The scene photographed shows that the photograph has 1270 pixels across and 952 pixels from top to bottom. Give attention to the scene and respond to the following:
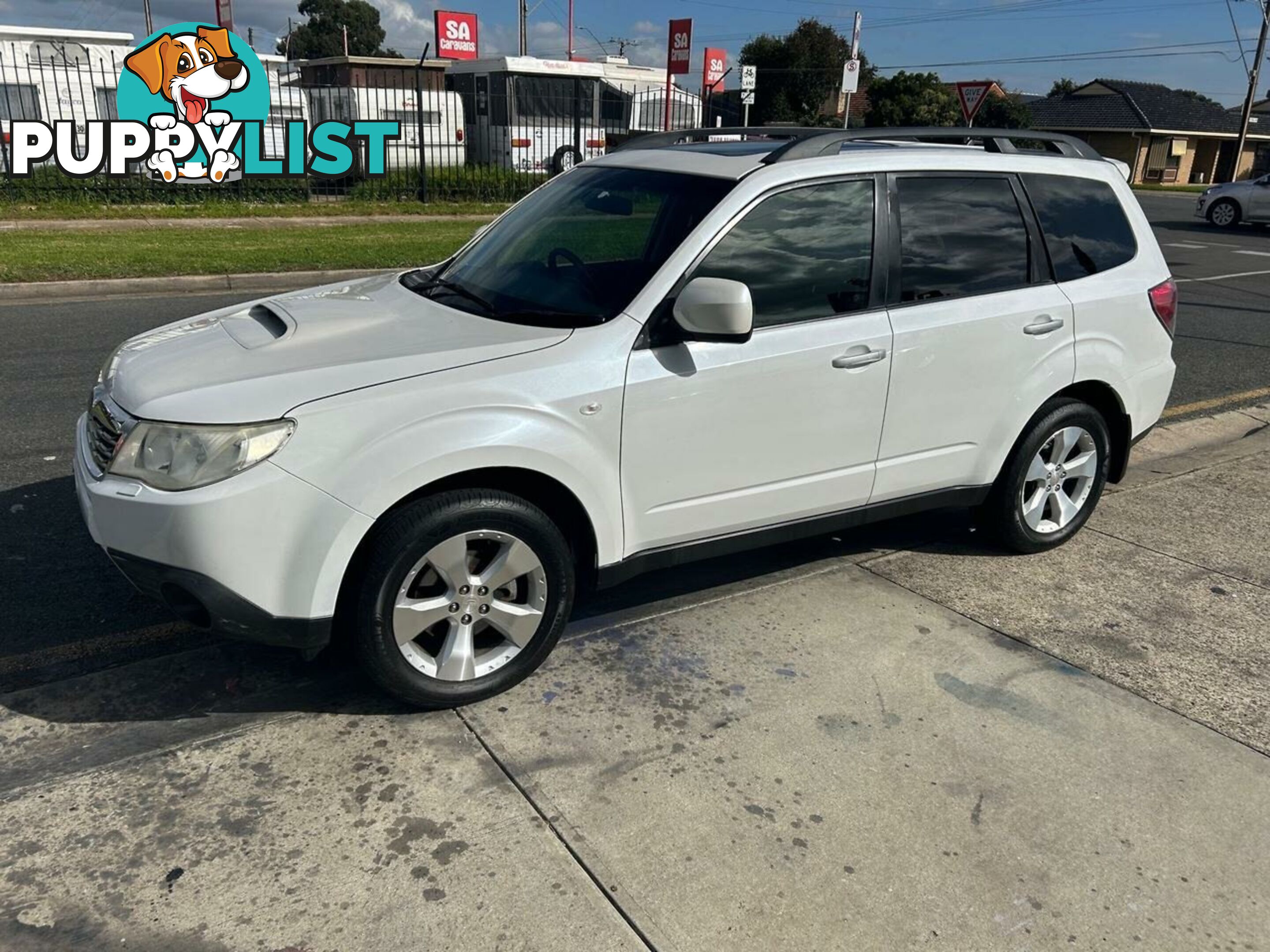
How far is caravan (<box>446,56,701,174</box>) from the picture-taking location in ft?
75.8

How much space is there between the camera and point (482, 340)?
11.0ft

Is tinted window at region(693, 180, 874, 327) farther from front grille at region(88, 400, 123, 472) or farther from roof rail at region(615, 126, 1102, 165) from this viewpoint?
front grille at region(88, 400, 123, 472)

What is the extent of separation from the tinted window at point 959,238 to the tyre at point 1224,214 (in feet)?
77.0

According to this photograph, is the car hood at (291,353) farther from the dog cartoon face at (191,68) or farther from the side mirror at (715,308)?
the dog cartoon face at (191,68)

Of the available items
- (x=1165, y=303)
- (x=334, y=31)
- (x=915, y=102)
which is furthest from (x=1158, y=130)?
(x=334, y=31)

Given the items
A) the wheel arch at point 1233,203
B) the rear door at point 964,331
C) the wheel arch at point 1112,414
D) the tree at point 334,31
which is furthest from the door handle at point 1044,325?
the tree at point 334,31

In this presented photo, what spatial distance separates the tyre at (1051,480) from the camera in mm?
4555

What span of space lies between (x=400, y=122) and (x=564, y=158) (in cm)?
393

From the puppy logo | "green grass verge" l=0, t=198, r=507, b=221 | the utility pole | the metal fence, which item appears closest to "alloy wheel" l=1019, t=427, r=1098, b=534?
the metal fence

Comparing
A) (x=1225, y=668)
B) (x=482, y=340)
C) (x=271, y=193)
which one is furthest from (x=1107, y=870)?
(x=271, y=193)

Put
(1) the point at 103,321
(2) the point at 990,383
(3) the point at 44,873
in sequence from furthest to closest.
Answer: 1. (1) the point at 103,321
2. (2) the point at 990,383
3. (3) the point at 44,873

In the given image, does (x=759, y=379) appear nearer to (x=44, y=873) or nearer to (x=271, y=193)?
(x=44, y=873)

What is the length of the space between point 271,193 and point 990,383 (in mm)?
16592

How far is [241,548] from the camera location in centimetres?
289
